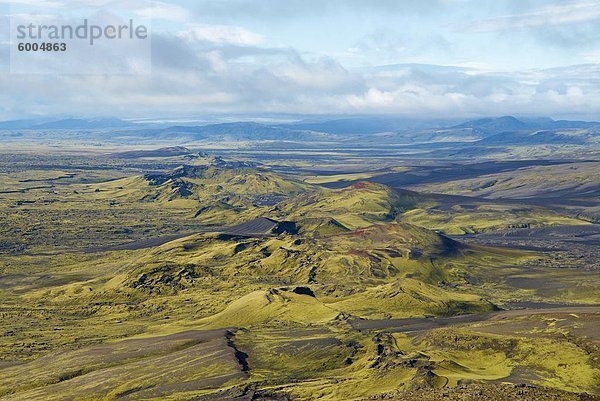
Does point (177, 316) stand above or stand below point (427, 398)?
below

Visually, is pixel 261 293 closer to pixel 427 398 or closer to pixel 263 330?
pixel 263 330

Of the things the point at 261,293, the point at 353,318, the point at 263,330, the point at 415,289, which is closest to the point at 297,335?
the point at 263,330

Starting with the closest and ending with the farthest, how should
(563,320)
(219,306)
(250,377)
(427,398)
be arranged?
(427,398) → (250,377) → (563,320) → (219,306)

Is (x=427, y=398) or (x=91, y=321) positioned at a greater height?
(x=427, y=398)

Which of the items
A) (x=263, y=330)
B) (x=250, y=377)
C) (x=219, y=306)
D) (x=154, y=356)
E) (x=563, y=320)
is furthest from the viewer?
(x=219, y=306)

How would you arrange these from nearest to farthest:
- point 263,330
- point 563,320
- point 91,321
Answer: point 563,320 < point 263,330 < point 91,321

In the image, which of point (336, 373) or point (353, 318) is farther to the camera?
point (353, 318)

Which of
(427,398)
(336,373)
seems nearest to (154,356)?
(336,373)

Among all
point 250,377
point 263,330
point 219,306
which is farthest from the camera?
point 219,306

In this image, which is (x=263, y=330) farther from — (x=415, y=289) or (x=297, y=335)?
(x=415, y=289)
